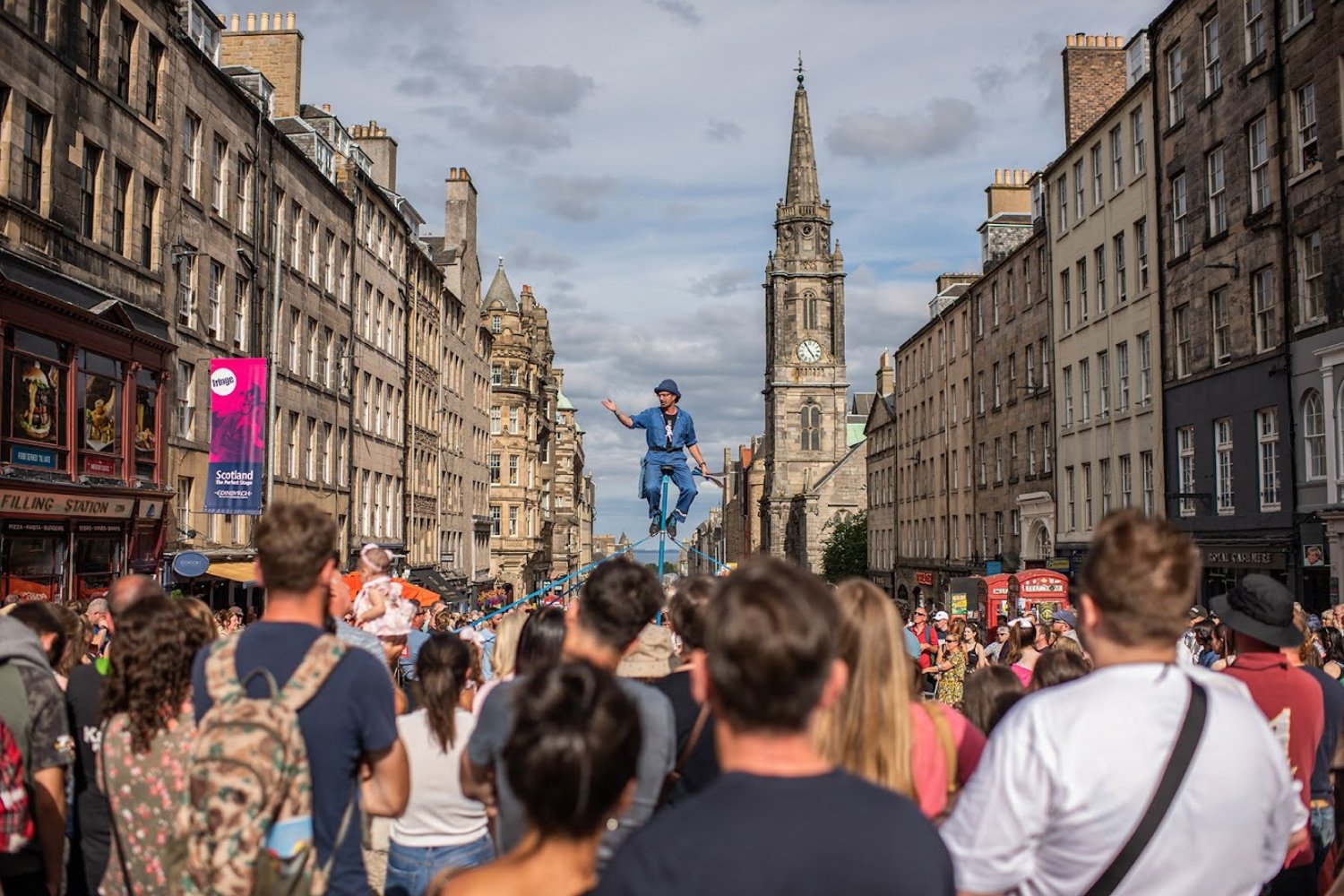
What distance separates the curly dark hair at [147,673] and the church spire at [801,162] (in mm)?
112248

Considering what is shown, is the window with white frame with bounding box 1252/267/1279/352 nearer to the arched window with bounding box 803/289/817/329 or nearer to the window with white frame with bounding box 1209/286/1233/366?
the window with white frame with bounding box 1209/286/1233/366

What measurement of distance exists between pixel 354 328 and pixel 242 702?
127ft

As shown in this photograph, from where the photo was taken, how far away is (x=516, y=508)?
71.5 metres

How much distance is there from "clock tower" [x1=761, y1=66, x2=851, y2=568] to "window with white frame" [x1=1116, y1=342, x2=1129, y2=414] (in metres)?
75.3

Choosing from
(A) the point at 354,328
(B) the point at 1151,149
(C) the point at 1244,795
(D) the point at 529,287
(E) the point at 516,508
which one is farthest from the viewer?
(D) the point at 529,287

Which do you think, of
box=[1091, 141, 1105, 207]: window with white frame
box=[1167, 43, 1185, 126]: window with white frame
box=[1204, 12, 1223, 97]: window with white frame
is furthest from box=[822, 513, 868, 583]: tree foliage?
box=[1204, 12, 1223, 97]: window with white frame

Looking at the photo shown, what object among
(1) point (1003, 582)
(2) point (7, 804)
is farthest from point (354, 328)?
(2) point (7, 804)

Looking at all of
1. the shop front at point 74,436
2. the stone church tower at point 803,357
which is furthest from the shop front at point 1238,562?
the stone church tower at point 803,357

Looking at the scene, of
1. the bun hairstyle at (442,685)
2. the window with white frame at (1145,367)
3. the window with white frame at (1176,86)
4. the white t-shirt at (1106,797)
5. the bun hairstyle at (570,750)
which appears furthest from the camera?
the window with white frame at (1145,367)

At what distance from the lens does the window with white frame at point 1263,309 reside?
2586 cm

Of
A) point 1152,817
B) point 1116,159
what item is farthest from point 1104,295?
point 1152,817

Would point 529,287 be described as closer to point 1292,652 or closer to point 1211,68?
point 1211,68

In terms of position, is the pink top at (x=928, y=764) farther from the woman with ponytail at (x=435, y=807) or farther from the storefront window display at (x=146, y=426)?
the storefront window display at (x=146, y=426)

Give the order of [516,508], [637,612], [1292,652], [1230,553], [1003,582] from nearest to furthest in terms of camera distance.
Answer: [637,612], [1292,652], [1230,553], [1003,582], [516,508]
